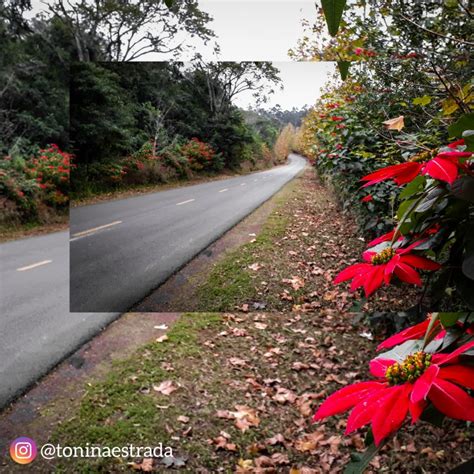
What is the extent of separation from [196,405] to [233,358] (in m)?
0.33

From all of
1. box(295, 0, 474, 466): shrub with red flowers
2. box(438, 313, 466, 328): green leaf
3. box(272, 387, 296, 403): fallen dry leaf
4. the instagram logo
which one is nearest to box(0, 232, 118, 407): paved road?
the instagram logo

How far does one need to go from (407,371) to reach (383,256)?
0.58 feet

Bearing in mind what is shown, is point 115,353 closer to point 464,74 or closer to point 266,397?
point 266,397

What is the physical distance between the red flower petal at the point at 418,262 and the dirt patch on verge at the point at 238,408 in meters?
0.84

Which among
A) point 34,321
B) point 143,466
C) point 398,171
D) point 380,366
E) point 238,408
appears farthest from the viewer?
point 34,321

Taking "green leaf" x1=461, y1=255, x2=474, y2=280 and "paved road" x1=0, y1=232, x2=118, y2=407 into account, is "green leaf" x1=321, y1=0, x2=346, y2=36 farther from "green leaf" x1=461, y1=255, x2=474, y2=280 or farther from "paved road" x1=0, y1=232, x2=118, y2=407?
"paved road" x1=0, y1=232, x2=118, y2=407

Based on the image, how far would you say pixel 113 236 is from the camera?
1.03m

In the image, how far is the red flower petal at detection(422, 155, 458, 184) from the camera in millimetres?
328

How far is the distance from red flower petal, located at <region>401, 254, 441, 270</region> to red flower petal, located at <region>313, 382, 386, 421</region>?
17cm

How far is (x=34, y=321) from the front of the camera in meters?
2.33

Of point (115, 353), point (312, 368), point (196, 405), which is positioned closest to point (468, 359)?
point (196, 405)

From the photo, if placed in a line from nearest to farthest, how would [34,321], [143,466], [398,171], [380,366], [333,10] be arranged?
1. [333,10]
2. [380,366]
3. [398,171]
4. [143,466]
5. [34,321]

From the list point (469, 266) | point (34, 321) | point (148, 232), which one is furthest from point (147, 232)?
point (34, 321)

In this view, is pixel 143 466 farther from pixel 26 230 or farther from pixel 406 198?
pixel 26 230
